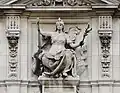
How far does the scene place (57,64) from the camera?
24797 millimetres

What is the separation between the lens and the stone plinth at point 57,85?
24.9 meters

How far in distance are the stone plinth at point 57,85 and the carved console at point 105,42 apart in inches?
39.6

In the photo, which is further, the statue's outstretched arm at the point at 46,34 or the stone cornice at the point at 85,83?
the statue's outstretched arm at the point at 46,34

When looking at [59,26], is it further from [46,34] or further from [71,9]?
[71,9]

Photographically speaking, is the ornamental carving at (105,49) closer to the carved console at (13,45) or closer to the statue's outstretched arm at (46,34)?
the statue's outstretched arm at (46,34)

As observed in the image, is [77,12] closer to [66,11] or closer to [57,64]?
[66,11]

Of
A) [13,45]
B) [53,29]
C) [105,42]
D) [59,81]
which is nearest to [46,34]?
[53,29]

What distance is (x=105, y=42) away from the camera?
25234 mm

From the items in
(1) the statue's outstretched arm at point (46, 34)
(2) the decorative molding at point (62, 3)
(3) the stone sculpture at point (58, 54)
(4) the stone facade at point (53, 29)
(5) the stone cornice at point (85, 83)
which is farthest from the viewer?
(2) the decorative molding at point (62, 3)

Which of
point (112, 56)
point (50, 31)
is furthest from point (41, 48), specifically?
point (112, 56)

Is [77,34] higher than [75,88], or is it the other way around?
[77,34]

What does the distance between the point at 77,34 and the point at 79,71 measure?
1248 millimetres

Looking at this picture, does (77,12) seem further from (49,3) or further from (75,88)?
(75,88)

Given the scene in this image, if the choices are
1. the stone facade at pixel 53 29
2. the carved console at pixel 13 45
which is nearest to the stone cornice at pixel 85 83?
the stone facade at pixel 53 29
